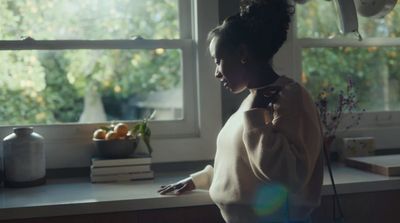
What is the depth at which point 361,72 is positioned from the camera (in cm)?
238

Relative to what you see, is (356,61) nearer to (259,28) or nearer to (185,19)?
(185,19)

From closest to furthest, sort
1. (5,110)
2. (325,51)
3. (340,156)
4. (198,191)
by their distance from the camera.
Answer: (198,191) → (5,110) → (340,156) → (325,51)

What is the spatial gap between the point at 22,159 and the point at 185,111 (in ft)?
2.18

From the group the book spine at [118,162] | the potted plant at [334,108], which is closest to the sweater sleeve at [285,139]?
the book spine at [118,162]

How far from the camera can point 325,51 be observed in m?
2.30

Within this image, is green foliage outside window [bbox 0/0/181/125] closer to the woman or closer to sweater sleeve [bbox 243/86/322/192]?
the woman

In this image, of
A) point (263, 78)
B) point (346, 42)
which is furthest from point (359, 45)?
point (263, 78)

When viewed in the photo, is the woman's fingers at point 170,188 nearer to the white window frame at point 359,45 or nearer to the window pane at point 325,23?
the white window frame at point 359,45

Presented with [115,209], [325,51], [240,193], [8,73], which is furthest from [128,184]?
[325,51]

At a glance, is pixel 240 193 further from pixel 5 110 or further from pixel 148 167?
pixel 5 110

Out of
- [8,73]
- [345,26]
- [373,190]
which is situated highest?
[345,26]

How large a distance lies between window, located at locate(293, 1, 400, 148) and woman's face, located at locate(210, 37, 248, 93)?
0.86m

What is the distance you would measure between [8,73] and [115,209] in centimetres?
81

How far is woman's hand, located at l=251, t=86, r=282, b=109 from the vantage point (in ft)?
4.28
